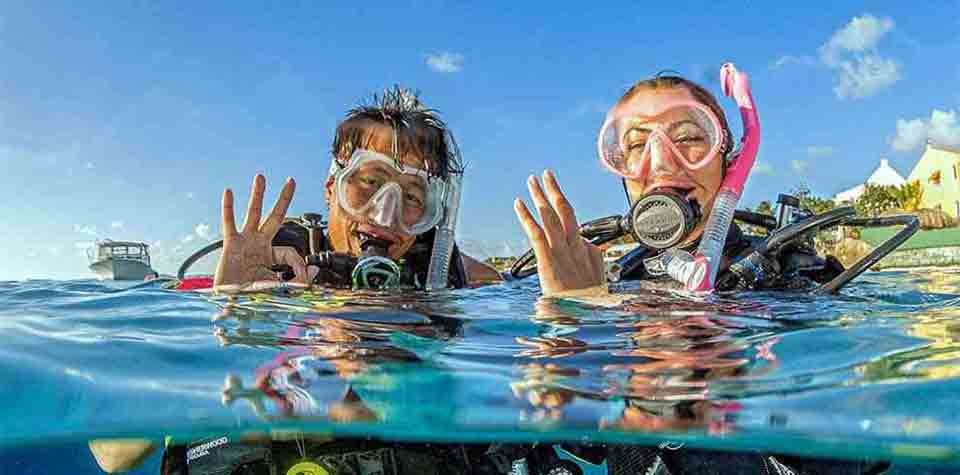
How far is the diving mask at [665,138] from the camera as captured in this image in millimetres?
4477

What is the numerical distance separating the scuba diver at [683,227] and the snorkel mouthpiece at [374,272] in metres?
1.07

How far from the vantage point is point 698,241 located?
179 inches

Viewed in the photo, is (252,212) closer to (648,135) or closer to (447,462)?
(447,462)

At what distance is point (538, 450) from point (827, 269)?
2.52 metres

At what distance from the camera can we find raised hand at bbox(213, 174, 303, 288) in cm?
436

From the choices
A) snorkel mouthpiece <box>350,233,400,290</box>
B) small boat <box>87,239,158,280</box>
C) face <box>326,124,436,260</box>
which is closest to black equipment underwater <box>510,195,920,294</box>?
face <box>326,124,436,260</box>

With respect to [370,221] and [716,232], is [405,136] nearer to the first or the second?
[370,221]

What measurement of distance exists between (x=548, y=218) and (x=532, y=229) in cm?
10

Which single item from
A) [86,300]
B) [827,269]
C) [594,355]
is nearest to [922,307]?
[827,269]

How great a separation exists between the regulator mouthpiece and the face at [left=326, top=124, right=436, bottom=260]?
1.63m

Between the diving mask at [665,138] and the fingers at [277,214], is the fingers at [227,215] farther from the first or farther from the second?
the diving mask at [665,138]

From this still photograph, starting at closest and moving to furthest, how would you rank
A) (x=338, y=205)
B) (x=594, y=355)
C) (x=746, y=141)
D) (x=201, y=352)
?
(x=594, y=355) → (x=201, y=352) → (x=746, y=141) → (x=338, y=205)

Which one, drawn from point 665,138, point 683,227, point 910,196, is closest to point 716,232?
point 683,227

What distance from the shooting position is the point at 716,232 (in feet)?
13.7
